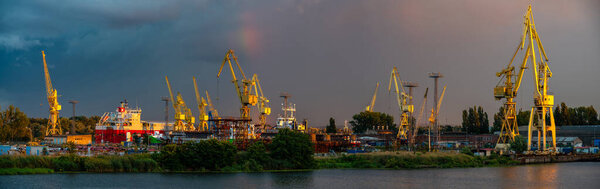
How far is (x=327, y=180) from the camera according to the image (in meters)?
50.2

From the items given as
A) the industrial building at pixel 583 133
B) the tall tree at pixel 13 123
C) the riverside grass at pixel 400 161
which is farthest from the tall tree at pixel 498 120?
the tall tree at pixel 13 123

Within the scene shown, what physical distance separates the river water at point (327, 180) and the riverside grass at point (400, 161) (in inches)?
174

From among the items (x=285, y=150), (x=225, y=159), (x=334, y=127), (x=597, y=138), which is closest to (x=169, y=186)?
(x=225, y=159)

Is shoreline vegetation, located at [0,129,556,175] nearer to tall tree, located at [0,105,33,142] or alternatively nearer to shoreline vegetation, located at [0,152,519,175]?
shoreline vegetation, located at [0,152,519,175]

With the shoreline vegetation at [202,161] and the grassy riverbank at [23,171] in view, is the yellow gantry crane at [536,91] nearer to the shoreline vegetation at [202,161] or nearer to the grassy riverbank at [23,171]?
the shoreline vegetation at [202,161]

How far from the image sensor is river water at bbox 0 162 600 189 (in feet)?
148

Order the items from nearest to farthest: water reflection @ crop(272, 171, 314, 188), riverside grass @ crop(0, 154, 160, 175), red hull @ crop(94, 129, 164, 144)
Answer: water reflection @ crop(272, 171, 314, 188)
riverside grass @ crop(0, 154, 160, 175)
red hull @ crop(94, 129, 164, 144)

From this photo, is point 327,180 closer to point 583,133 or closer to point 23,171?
point 23,171

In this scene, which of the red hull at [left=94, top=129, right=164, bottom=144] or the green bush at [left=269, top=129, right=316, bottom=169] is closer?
the green bush at [left=269, top=129, right=316, bottom=169]

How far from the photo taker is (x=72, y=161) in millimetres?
52406

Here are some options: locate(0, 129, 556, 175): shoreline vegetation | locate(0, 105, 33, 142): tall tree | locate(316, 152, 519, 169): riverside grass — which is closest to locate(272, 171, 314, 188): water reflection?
locate(0, 129, 556, 175): shoreline vegetation

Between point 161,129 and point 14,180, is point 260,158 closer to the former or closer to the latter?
point 14,180

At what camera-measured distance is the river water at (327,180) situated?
4514 cm

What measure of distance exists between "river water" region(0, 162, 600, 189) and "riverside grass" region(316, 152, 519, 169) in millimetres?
4408
